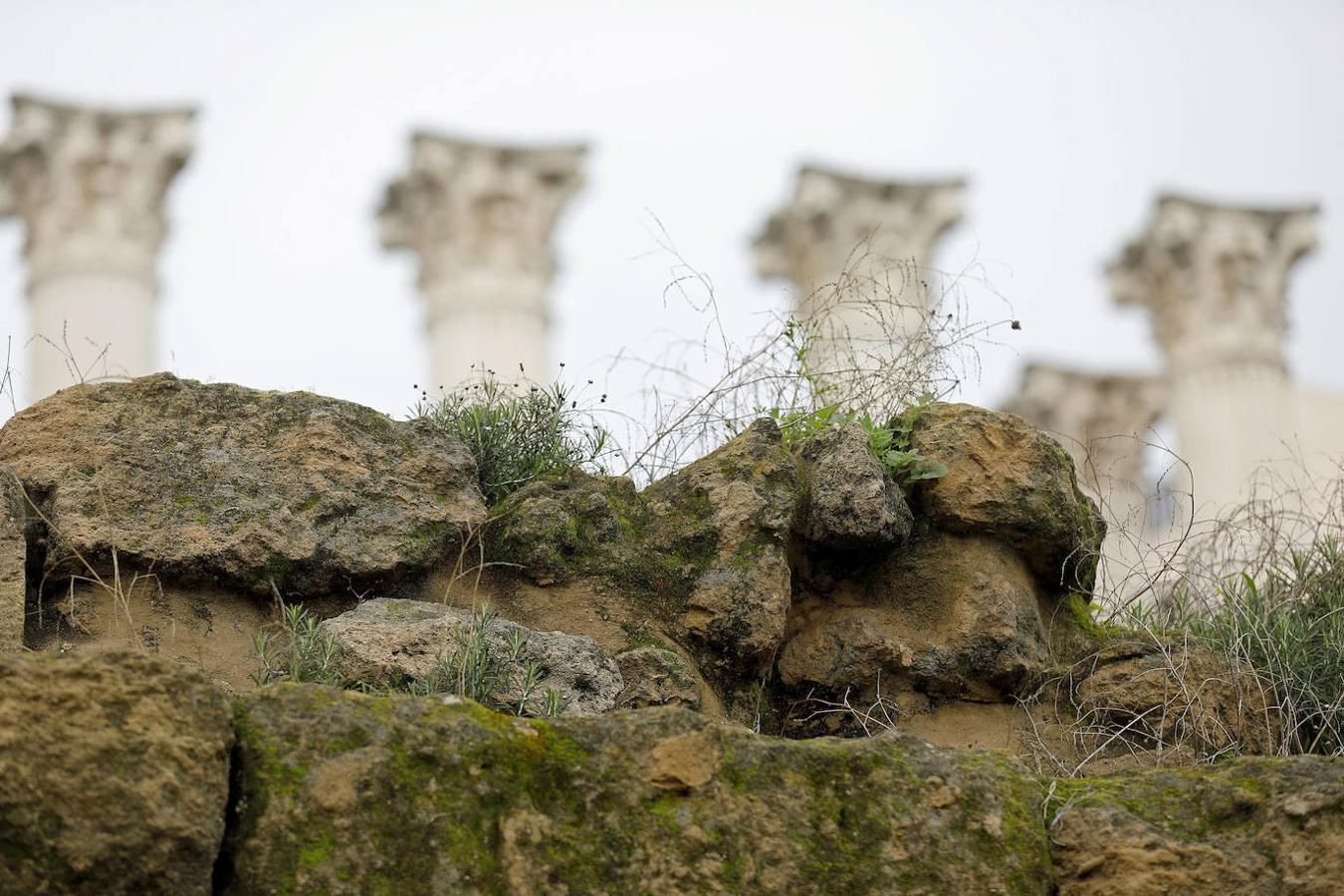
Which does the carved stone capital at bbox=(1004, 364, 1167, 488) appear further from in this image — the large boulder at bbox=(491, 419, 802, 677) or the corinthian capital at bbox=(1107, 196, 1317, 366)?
the large boulder at bbox=(491, 419, 802, 677)

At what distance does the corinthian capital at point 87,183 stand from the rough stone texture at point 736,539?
11.0 metres

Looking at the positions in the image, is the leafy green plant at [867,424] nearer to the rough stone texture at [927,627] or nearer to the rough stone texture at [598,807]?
the rough stone texture at [927,627]

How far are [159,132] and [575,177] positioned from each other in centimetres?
338

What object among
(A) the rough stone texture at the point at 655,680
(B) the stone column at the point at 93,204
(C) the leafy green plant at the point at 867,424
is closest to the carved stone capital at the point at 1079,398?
(B) the stone column at the point at 93,204

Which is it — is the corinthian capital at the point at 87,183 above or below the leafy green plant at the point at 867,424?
above

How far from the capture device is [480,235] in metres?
15.8

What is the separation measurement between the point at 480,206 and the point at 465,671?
12.5 meters

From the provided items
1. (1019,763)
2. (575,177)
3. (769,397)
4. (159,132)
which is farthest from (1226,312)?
(1019,763)

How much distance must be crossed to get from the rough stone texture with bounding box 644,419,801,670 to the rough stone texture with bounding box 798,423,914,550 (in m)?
0.06

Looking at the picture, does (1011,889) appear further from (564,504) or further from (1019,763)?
(564,504)

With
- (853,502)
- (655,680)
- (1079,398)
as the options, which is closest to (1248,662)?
(853,502)

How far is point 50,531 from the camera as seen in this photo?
13.1 feet

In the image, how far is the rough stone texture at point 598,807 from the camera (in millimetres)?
2959

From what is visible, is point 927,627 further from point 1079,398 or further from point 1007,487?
point 1079,398
